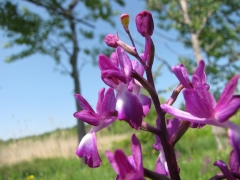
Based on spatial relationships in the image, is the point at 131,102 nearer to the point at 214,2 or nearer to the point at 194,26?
the point at 194,26

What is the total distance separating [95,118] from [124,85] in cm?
9

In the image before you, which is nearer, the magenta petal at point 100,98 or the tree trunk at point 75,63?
the magenta petal at point 100,98

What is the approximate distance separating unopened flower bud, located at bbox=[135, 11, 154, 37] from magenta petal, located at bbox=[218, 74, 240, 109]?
23 centimetres

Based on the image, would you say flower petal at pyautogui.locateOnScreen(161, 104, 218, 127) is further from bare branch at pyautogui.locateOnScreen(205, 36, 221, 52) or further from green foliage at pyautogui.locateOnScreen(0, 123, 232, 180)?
bare branch at pyautogui.locateOnScreen(205, 36, 221, 52)

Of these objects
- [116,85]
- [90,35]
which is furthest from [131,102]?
[90,35]

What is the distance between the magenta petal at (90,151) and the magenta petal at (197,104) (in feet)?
0.72

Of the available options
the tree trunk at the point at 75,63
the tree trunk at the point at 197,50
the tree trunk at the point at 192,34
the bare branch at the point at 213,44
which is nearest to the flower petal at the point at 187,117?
the tree trunk at the point at 75,63

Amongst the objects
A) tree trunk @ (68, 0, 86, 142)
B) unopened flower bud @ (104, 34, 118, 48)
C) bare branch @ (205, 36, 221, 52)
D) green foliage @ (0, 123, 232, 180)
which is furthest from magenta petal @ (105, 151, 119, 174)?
bare branch @ (205, 36, 221, 52)

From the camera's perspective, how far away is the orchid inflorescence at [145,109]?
501mm

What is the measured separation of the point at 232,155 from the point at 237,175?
0.17ft

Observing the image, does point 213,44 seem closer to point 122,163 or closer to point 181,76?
point 181,76

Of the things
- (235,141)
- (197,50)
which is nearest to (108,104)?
(235,141)

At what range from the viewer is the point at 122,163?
1.59ft

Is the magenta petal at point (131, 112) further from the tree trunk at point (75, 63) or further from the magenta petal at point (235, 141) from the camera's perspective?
the tree trunk at point (75, 63)
